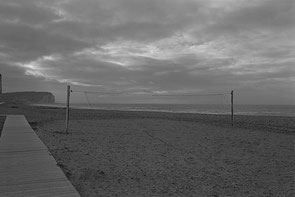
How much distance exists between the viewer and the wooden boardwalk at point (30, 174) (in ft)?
14.1

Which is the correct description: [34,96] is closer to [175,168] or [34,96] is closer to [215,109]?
[215,109]

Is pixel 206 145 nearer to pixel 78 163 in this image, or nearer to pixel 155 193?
pixel 78 163

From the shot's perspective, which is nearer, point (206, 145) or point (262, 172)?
point (262, 172)

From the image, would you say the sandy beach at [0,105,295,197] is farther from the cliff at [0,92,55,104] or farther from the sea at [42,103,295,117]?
the cliff at [0,92,55,104]

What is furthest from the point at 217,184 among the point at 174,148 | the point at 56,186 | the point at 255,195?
the point at 174,148

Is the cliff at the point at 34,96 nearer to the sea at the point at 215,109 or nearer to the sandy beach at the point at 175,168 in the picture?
the sea at the point at 215,109

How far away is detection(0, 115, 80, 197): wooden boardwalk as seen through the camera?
14.1ft

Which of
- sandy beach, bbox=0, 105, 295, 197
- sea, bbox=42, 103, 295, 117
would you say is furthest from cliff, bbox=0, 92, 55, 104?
sandy beach, bbox=0, 105, 295, 197

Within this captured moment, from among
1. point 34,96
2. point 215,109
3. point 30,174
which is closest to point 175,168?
point 30,174

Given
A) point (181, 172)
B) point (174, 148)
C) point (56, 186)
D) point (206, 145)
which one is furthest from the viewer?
point (206, 145)

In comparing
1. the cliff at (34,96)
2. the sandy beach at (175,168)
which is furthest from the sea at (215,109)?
the cliff at (34,96)

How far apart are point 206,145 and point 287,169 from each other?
11.6 feet

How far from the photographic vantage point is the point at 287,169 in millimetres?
6949

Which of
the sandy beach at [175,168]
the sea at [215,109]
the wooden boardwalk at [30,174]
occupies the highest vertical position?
the sea at [215,109]
